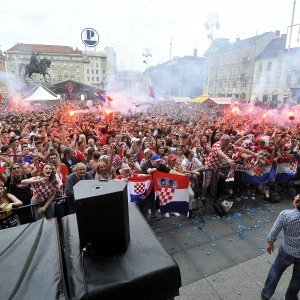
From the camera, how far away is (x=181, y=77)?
182ft

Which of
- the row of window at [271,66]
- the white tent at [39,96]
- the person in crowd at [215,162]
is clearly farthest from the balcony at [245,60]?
the person in crowd at [215,162]

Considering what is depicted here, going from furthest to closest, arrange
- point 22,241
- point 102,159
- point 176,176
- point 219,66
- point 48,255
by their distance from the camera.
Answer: point 219,66
point 102,159
point 176,176
point 22,241
point 48,255

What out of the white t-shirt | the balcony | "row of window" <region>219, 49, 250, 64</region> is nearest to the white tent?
the white t-shirt

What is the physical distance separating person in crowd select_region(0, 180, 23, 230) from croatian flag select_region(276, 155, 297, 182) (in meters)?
6.64

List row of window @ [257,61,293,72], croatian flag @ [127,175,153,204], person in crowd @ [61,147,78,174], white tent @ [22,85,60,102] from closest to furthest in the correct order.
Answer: croatian flag @ [127,175,153,204]
person in crowd @ [61,147,78,174]
white tent @ [22,85,60,102]
row of window @ [257,61,293,72]

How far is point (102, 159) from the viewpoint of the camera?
5414mm

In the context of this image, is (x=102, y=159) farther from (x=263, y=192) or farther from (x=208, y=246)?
(x=263, y=192)

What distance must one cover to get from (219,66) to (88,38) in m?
51.7

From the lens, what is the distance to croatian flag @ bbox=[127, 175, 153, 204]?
4.93m

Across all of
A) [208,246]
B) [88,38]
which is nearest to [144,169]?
[208,246]

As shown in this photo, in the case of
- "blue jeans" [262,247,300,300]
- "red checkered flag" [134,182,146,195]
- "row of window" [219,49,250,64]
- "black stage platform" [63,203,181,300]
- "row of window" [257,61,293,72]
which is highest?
"row of window" [219,49,250,64]

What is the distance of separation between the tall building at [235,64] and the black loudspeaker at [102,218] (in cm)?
4737

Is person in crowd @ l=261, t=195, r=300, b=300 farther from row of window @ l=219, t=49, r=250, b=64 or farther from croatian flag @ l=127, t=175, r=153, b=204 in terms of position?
row of window @ l=219, t=49, r=250, b=64

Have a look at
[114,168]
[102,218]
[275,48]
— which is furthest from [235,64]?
[102,218]
